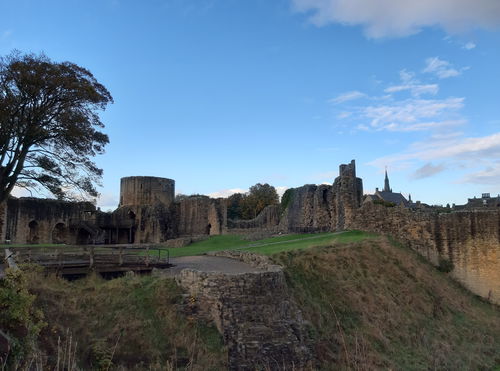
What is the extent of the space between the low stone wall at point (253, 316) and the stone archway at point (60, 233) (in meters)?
31.6

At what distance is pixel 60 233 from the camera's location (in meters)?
40.5

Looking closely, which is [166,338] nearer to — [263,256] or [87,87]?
[263,256]

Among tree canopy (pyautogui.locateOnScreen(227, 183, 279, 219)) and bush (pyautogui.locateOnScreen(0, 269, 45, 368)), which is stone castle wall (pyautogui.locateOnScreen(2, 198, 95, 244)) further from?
bush (pyautogui.locateOnScreen(0, 269, 45, 368))

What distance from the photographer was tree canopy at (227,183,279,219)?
60.4 m

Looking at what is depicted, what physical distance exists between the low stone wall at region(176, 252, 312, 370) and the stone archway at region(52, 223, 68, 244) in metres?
31.6

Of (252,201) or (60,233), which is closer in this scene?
(60,233)

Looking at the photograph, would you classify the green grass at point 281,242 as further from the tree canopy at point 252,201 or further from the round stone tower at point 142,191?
the tree canopy at point 252,201

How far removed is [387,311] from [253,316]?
6.19 meters

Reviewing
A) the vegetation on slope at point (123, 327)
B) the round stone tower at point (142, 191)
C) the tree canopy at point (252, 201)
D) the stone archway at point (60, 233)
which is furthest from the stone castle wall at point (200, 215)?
the vegetation on slope at point (123, 327)

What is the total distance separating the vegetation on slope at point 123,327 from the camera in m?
9.45

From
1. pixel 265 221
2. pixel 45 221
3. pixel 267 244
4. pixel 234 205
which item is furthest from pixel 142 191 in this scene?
pixel 267 244

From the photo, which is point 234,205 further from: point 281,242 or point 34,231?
point 281,242

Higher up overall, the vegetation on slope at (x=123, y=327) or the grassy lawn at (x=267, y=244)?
the grassy lawn at (x=267, y=244)

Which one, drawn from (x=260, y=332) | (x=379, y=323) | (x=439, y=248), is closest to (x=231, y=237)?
(x=439, y=248)
